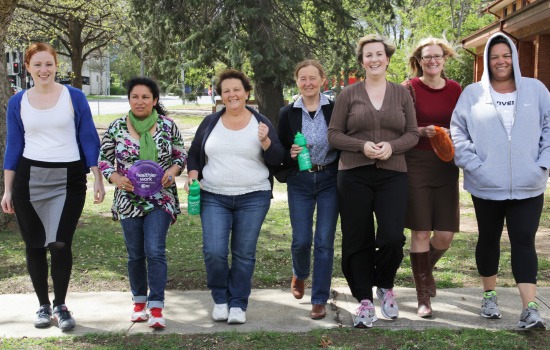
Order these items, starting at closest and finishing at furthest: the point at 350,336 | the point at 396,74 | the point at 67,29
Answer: the point at 350,336, the point at 396,74, the point at 67,29

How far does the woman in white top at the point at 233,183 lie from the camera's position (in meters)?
5.04

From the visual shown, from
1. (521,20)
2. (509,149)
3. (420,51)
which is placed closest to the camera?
(509,149)

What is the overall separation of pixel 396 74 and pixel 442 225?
2692 cm

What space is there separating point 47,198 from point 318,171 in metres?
1.91

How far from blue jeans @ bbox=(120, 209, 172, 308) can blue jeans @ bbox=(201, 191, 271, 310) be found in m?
0.30

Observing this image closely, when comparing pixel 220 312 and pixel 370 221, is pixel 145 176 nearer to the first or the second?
pixel 220 312

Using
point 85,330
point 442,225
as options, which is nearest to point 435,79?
point 442,225

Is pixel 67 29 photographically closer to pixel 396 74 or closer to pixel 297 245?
pixel 396 74

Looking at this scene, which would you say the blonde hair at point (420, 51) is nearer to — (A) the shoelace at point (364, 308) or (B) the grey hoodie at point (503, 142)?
(B) the grey hoodie at point (503, 142)

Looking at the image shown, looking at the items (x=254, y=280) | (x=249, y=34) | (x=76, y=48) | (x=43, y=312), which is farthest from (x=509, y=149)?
(x=76, y=48)

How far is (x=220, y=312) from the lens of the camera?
5156 mm

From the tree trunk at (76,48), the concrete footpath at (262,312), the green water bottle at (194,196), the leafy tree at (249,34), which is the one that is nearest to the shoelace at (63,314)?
the concrete footpath at (262,312)

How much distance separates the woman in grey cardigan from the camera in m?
4.81

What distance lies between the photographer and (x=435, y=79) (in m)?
5.19
